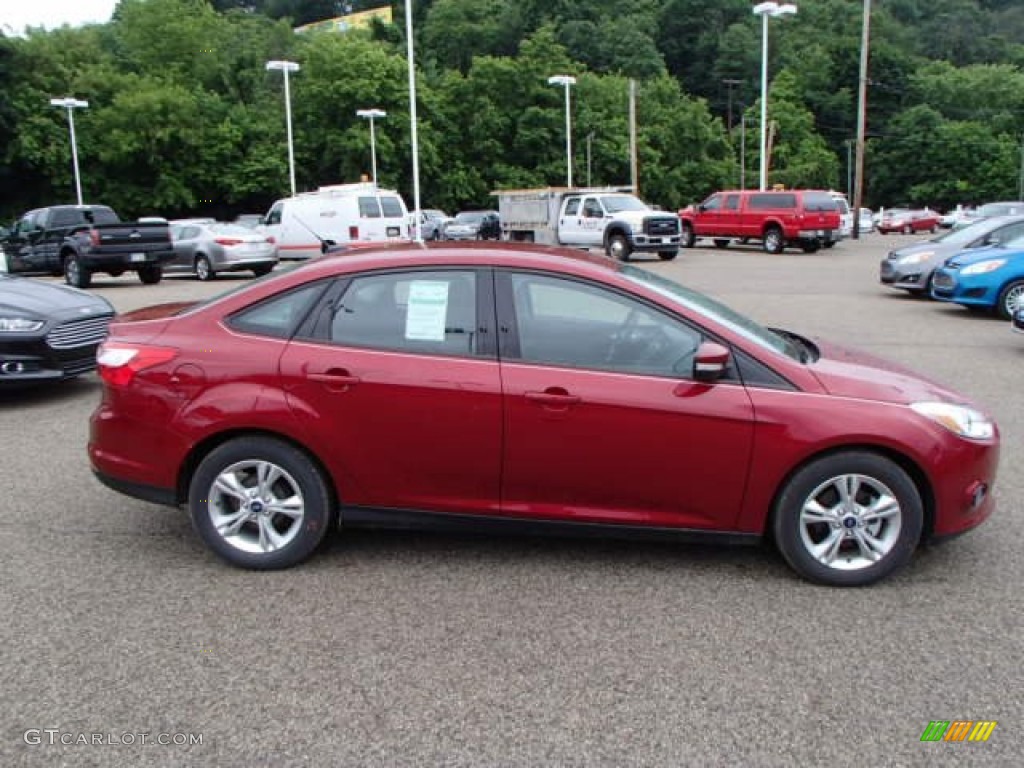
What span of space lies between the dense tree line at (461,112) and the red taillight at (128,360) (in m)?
51.9

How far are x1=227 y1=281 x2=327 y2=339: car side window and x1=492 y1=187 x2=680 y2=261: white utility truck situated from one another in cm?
2254

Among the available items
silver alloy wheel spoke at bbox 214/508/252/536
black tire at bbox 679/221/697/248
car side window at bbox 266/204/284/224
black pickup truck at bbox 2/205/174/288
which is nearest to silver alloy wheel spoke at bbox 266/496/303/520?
silver alloy wheel spoke at bbox 214/508/252/536

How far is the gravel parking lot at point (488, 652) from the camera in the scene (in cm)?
313

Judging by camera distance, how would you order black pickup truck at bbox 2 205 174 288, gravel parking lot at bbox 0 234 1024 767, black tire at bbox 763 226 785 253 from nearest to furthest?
gravel parking lot at bbox 0 234 1024 767
black pickup truck at bbox 2 205 174 288
black tire at bbox 763 226 785 253

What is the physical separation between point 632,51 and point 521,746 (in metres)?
90.2

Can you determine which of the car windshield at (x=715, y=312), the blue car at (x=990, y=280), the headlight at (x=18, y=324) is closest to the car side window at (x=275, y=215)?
the blue car at (x=990, y=280)

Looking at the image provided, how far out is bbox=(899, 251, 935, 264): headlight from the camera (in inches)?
657

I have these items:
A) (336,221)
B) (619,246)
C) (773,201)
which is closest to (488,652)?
(336,221)

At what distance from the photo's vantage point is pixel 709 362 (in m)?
4.21

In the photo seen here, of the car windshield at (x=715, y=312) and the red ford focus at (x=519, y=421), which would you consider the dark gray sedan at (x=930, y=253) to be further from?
the red ford focus at (x=519, y=421)

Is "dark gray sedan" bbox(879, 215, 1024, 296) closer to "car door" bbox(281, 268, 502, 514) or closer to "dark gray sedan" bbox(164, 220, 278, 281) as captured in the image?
"car door" bbox(281, 268, 502, 514)

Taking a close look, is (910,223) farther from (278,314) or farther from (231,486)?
(231,486)

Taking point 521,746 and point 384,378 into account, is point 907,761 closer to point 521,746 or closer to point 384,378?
point 521,746

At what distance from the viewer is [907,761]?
3023mm
